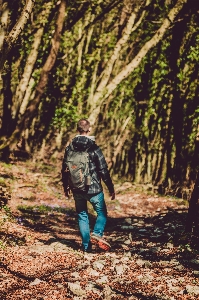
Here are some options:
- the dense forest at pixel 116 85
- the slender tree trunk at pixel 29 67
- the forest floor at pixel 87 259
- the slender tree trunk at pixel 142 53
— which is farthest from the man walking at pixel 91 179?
the slender tree trunk at pixel 29 67

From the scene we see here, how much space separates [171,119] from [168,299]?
17.0 meters

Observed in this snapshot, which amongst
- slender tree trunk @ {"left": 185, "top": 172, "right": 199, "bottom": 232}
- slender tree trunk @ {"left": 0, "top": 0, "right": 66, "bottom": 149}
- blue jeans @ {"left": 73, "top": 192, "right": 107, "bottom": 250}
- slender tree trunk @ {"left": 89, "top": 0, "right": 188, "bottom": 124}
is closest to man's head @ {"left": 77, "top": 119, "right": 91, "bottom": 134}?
blue jeans @ {"left": 73, "top": 192, "right": 107, "bottom": 250}

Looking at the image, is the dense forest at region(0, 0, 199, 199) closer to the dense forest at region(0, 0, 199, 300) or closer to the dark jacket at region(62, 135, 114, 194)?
the dense forest at region(0, 0, 199, 300)

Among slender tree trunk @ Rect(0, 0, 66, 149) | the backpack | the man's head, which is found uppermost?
slender tree trunk @ Rect(0, 0, 66, 149)

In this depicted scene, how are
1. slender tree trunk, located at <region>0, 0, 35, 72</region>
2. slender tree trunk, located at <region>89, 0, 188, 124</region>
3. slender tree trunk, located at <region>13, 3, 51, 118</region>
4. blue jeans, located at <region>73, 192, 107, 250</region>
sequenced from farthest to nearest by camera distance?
slender tree trunk, located at <region>13, 3, 51, 118</region>
slender tree trunk, located at <region>89, 0, 188, 124</region>
slender tree trunk, located at <region>0, 0, 35, 72</region>
blue jeans, located at <region>73, 192, 107, 250</region>

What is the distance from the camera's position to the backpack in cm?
718

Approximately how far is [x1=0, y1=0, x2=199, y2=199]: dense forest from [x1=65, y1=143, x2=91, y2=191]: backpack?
689 centimetres

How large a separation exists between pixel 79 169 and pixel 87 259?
171 cm

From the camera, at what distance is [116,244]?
8.84 meters

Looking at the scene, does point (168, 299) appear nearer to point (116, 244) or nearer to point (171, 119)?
point (116, 244)

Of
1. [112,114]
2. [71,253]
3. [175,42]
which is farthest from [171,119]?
[71,253]

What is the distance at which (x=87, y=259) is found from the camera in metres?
7.27

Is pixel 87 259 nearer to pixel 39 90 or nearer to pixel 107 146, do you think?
pixel 39 90

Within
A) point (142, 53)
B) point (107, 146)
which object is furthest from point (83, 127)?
point (107, 146)
